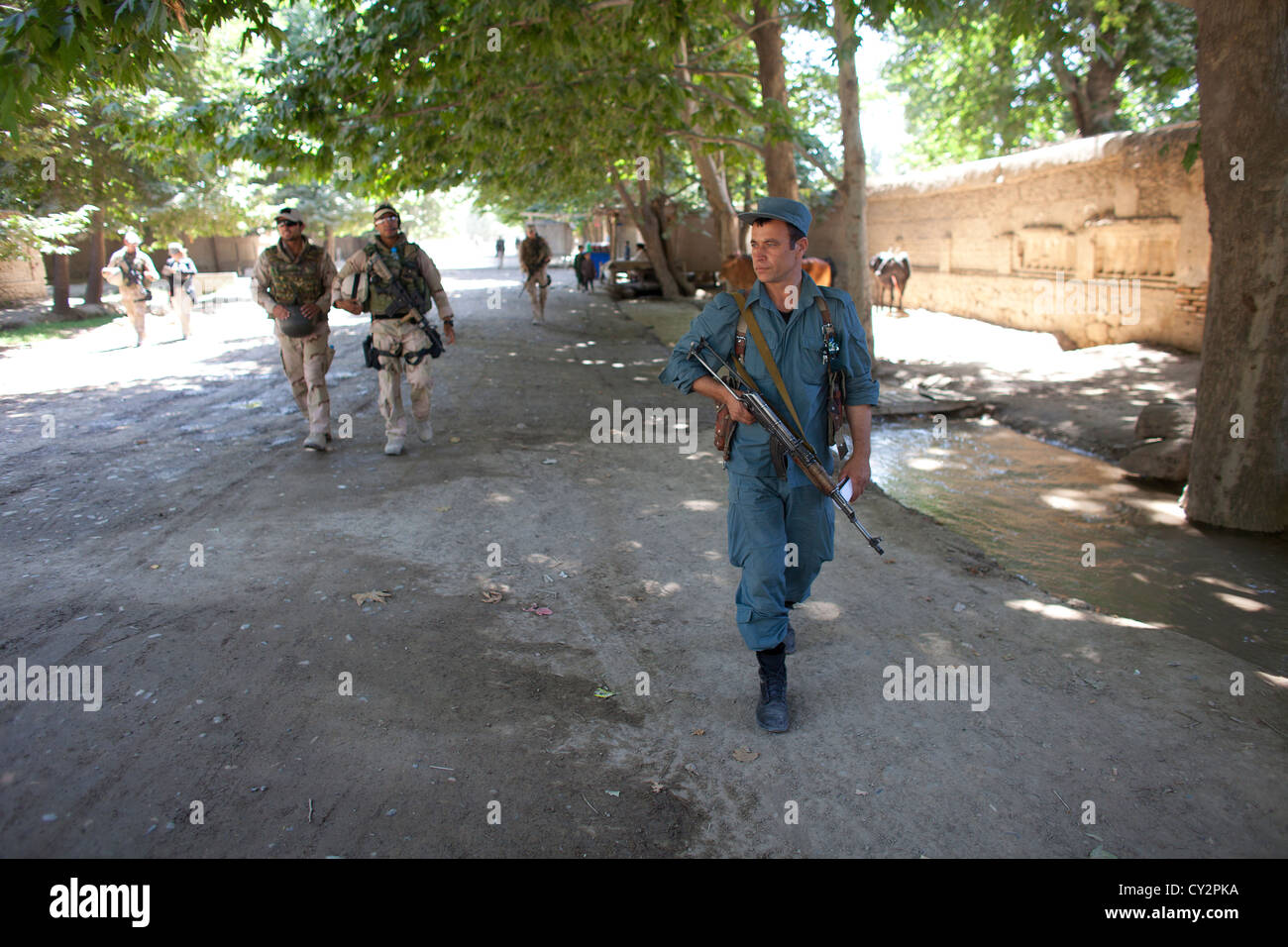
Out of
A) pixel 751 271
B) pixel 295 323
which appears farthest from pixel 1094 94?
pixel 295 323

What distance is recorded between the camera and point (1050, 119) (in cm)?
2094

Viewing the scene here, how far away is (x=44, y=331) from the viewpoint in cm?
1545

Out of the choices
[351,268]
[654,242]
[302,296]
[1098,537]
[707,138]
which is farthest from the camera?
[654,242]

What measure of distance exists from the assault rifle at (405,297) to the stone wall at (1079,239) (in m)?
8.48

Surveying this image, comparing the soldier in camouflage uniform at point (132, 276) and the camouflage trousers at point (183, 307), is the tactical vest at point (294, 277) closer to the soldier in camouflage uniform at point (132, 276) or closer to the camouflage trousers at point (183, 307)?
the soldier in camouflage uniform at point (132, 276)

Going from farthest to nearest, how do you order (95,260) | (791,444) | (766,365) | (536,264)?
(95,260)
(536,264)
(766,365)
(791,444)

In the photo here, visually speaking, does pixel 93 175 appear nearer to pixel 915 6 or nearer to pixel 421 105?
pixel 421 105

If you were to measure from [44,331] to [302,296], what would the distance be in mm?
11574

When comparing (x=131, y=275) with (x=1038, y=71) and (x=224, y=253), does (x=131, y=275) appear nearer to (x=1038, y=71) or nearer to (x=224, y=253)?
(x=1038, y=71)

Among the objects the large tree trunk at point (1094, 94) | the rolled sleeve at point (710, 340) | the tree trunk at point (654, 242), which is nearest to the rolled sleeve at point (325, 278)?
the rolled sleeve at point (710, 340)

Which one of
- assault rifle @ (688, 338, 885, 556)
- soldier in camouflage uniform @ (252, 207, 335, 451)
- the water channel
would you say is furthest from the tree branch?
assault rifle @ (688, 338, 885, 556)

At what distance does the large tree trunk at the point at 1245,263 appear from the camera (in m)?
5.26
